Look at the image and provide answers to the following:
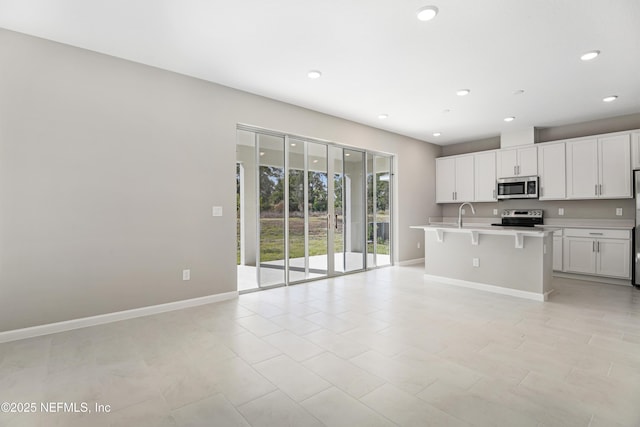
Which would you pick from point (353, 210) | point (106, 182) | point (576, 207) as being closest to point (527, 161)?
point (576, 207)

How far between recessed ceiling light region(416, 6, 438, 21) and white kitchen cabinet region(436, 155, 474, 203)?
5.08 metres

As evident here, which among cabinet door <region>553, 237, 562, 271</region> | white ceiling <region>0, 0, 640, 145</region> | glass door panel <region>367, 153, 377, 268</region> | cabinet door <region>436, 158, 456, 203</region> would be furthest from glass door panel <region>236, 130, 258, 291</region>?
cabinet door <region>553, 237, 562, 271</region>

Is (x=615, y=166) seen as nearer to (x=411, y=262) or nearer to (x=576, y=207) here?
(x=576, y=207)

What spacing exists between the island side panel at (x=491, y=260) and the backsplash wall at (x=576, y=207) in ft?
7.27

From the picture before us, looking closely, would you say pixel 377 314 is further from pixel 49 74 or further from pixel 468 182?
pixel 468 182

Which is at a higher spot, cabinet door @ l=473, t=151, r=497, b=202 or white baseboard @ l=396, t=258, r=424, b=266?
cabinet door @ l=473, t=151, r=497, b=202

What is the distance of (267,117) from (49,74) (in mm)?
2489

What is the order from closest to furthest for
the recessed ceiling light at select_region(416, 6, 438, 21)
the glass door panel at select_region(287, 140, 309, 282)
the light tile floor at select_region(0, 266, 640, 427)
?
the light tile floor at select_region(0, 266, 640, 427), the recessed ceiling light at select_region(416, 6, 438, 21), the glass door panel at select_region(287, 140, 309, 282)

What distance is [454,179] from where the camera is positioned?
7512 millimetres

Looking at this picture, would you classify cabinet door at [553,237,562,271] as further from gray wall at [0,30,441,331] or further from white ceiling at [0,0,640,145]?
gray wall at [0,30,441,331]

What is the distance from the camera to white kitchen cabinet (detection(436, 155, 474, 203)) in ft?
23.7

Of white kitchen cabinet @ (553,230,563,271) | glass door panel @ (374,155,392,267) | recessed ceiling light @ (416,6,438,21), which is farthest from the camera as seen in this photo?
glass door panel @ (374,155,392,267)

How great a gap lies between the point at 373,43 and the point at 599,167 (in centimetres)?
493

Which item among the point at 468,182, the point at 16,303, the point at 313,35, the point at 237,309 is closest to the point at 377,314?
the point at 237,309
